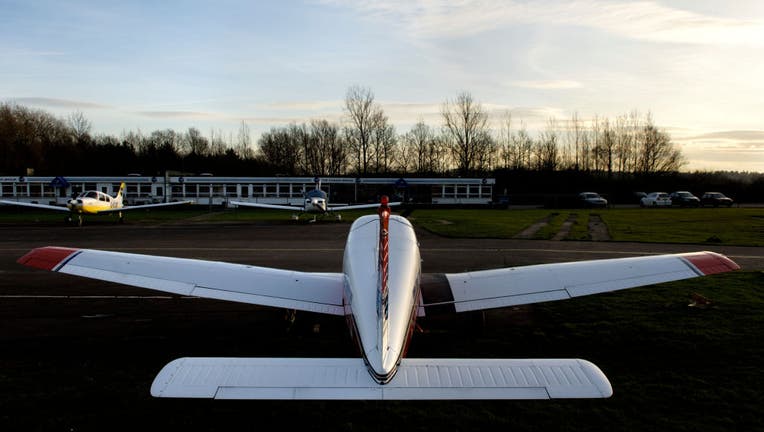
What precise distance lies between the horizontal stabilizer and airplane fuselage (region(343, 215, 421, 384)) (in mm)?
234

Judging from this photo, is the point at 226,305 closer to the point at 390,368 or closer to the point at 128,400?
the point at 128,400

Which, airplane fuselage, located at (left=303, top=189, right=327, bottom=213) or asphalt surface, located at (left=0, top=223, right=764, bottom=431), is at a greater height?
airplane fuselage, located at (left=303, top=189, right=327, bottom=213)

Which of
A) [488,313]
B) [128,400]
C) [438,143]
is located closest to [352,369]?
[128,400]

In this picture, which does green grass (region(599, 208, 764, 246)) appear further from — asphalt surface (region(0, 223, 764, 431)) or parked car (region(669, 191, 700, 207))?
parked car (region(669, 191, 700, 207))

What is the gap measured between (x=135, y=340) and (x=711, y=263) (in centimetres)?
832

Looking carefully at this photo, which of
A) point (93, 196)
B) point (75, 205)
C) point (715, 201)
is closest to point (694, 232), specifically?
point (715, 201)

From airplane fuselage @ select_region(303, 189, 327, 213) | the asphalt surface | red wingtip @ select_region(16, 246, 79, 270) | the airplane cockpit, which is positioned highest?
the airplane cockpit

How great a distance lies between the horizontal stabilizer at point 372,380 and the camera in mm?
3598

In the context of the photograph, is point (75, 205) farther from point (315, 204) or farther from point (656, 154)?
point (656, 154)

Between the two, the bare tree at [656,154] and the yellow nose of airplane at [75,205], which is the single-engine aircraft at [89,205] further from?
the bare tree at [656,154]

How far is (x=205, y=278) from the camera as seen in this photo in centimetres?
688

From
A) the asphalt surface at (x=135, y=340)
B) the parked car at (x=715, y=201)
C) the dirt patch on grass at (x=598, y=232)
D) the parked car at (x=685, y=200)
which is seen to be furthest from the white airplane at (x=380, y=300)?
the parked car at (x=715, y=201)

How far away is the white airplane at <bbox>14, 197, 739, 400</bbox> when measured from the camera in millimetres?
3705

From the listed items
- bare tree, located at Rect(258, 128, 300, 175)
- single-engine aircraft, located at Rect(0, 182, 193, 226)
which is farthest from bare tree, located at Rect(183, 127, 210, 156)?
single-engine aircraft, located at Rect(0, 182, 193, 226)
